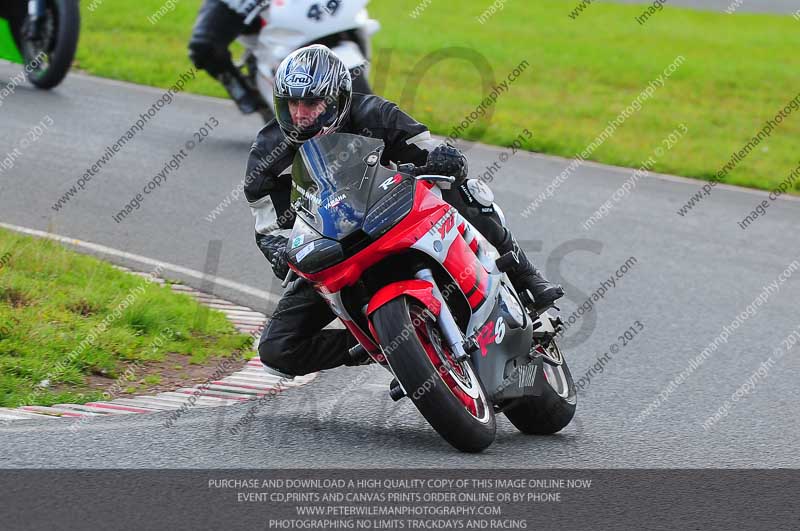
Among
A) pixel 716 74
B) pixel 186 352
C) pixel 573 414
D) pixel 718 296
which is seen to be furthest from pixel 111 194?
pixel 716 74

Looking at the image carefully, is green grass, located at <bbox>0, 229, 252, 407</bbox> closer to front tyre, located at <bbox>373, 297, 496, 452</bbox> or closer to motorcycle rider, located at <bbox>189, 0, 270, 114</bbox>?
front tyre, located at <bbox>373, 297, 496, 452</bbox>

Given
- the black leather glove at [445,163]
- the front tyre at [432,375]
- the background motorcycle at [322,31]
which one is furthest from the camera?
the background motorcycle at [322,31]

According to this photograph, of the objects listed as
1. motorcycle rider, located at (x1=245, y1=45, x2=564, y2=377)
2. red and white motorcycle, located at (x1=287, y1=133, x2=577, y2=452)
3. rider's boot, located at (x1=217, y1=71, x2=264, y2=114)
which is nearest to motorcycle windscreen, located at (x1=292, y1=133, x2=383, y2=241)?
red and white motorcycle, located at (x1=287, y1=133, x2=577, y2=452)

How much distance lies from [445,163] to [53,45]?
805cm

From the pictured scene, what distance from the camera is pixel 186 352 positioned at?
691 cm

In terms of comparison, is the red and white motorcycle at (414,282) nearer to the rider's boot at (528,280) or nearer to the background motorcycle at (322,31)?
the rider's boot at (528,280)

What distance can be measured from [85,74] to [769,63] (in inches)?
409

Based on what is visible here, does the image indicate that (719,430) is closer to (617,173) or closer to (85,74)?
(617,173)

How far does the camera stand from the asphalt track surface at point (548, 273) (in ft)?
16.8

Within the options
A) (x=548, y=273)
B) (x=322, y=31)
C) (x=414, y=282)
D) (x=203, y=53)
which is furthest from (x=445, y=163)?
(x=203, y=53)

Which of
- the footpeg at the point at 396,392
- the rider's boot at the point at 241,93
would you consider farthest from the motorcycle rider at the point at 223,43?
the footpeg at the point at 396,392

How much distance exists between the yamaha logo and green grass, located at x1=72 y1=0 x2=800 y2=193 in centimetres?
855

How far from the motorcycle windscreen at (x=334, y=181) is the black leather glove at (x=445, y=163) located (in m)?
0.22

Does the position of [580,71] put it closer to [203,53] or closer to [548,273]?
[203,53]
